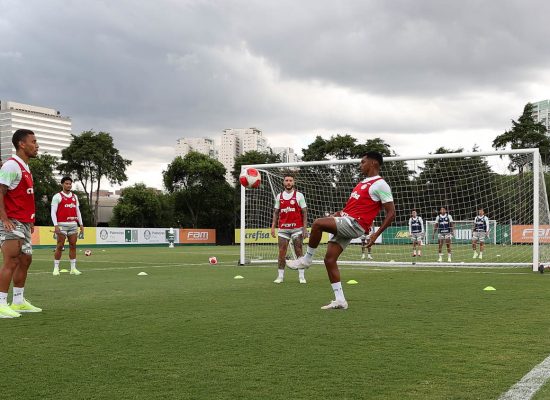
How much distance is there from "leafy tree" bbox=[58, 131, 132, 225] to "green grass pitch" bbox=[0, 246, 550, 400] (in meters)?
63.1

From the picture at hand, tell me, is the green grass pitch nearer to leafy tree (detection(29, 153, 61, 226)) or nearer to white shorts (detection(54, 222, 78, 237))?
white shorts (detection(54, 222, 78, 237))

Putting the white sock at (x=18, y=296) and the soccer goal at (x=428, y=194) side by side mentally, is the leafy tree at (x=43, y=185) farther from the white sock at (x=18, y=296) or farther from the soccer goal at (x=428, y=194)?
the white sock at (x=18, y=296)

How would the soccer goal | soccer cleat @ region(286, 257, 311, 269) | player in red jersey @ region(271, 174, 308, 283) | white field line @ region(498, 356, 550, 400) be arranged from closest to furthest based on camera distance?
white field line @ region(498, 356, 550, 400), soccer cleat @ region(286, 257, 311, 269), player in red jersey @ region(271, 174, 308, 283), the soccer goal

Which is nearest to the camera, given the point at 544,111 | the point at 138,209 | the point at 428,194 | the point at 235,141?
the point at 428,194

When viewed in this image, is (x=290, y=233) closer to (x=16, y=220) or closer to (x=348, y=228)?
(x=348, y=228)

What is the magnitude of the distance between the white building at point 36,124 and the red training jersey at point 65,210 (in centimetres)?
12355

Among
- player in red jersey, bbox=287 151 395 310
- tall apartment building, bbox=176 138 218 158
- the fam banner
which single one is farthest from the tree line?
tall apartment building, bbox=176 138 218 158

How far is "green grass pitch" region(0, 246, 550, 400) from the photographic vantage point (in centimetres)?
384

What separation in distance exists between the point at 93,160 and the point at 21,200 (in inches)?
2573

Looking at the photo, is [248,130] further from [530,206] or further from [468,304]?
[468,304]

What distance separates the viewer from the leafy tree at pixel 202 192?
72812 mm

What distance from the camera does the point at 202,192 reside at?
73375 mm

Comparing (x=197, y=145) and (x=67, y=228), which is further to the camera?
(x=197, y=145)

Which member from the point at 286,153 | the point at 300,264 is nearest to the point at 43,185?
the point at 286,153
